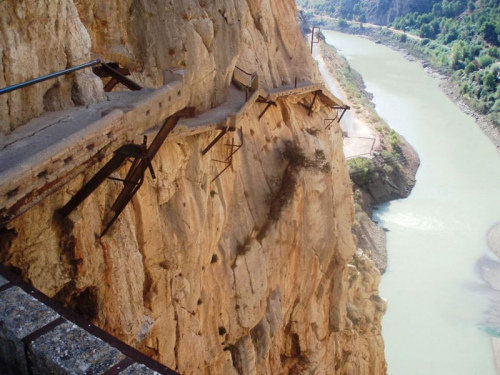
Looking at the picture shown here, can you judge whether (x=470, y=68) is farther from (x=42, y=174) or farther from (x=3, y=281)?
(x=3, y=281)

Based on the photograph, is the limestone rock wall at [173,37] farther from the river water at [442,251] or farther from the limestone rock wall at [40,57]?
the river water at [442,251]

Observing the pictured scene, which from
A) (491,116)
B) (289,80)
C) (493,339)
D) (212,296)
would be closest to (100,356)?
(212,296)

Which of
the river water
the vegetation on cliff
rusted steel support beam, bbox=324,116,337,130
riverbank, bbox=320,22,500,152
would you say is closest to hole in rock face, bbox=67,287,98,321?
rusted steel support beam, bbox=324,116,337,130

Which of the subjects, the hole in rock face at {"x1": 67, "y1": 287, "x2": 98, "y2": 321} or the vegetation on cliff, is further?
the vegetation on cliff

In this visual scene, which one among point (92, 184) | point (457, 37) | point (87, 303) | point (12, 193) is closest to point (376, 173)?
point (87, 303)

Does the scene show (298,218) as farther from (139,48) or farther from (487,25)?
(487,25)

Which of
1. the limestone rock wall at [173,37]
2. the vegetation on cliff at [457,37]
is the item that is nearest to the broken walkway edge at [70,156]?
the limestone rock wall at [173,37]

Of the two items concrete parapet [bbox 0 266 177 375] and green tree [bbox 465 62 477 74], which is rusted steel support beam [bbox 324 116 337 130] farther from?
green tree [bbox 465 62 477 74]
